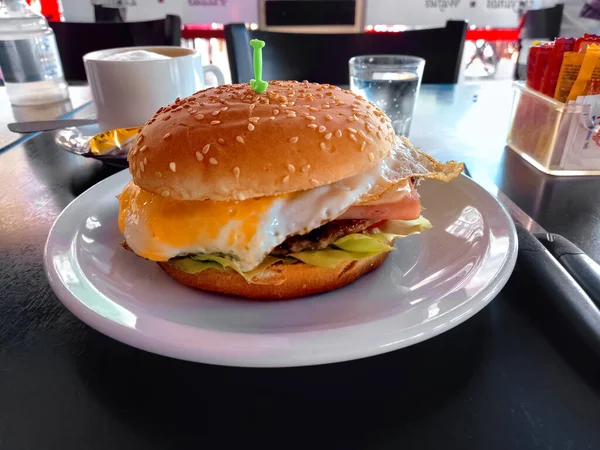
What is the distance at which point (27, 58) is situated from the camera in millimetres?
2127

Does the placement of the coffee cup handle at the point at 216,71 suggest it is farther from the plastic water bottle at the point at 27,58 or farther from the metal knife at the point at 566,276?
the metal knife at the point at 566,276

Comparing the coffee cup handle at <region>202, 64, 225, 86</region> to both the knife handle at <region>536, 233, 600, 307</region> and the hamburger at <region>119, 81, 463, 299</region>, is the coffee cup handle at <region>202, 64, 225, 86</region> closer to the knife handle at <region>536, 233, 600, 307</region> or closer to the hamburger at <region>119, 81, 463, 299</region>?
the hamburger at <region>119, 81, 463, 299</region>

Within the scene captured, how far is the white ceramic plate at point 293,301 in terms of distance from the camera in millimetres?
633

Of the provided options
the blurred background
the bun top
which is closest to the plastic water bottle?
the bun top

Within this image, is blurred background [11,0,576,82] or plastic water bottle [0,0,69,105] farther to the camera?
blurred background [11,0,576,82]

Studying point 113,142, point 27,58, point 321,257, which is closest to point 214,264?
point 321,257

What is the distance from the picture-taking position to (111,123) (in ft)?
5.35

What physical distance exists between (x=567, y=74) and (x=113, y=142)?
145cm

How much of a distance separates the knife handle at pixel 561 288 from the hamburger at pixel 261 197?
0.93 feet

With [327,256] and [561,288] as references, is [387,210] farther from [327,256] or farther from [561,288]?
[561,288]

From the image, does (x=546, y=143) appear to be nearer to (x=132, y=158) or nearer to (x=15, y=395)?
(x=132, y=158)

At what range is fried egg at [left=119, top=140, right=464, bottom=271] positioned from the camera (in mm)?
814

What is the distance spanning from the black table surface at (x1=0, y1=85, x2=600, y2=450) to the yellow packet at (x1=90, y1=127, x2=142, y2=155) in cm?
64

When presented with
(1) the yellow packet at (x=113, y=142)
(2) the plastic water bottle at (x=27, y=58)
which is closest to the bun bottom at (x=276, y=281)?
(1) the yellow packet at (x=113, y=142)
